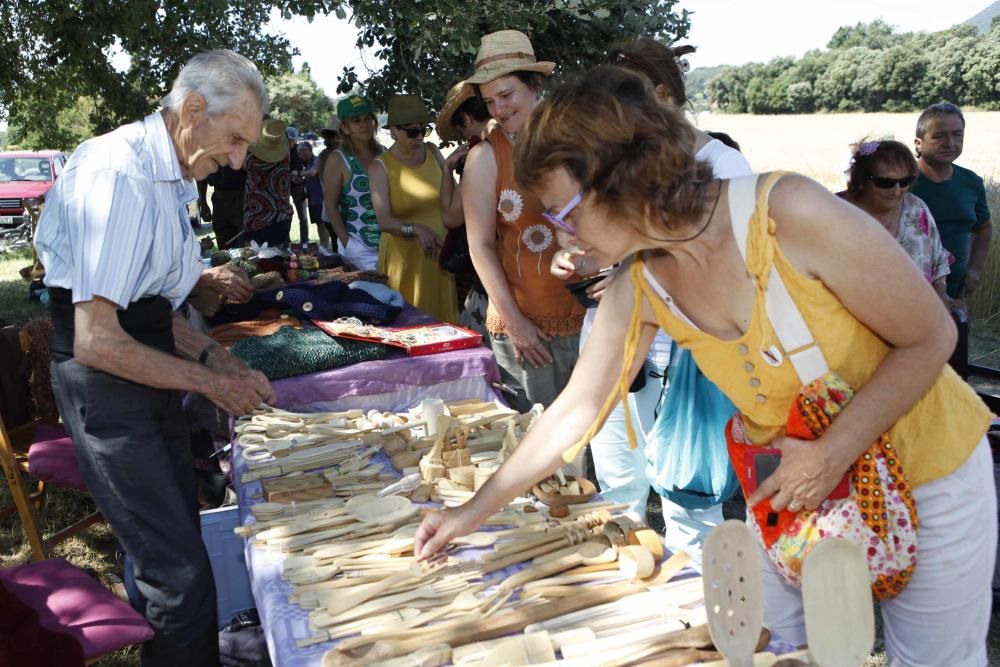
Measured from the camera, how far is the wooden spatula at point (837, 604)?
1.07 meters

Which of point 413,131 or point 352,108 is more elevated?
point 352,108

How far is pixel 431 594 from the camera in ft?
5.02

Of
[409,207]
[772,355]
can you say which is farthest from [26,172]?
[772,355]

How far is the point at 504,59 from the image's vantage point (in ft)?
9.30

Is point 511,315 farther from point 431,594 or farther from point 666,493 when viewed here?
point 431,594

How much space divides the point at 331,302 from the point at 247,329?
362mm

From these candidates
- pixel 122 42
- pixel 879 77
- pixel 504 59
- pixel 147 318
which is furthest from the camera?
pixel 879 77

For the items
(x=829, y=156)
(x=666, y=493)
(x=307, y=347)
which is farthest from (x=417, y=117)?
(x=829, y=156)

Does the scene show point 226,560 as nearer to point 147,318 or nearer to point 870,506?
point 147,318

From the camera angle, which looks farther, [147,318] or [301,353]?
[301,353]

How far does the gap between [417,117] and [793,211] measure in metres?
3.43

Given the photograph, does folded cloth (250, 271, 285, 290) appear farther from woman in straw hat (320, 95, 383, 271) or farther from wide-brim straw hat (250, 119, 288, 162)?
wide-brim straw hat (250, 119, 288, 162)

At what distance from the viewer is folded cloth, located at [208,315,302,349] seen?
3.18m

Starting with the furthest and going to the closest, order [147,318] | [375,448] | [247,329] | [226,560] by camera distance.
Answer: [247,329] < [226,560] < [375,448] < [147,318]
